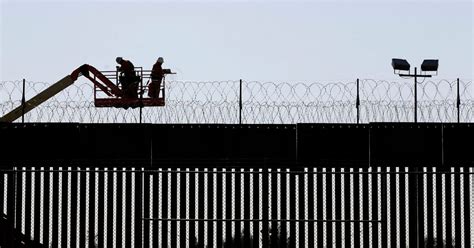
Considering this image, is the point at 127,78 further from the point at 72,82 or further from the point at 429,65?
the point at 429,65

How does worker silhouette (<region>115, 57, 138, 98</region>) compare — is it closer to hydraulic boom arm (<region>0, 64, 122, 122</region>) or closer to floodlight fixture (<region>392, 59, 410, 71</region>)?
hydraulic boom arm (<region>0, 64, 122, 122</region>)

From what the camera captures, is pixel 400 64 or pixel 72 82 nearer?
pixel 400 64

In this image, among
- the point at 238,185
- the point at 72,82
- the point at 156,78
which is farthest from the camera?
the point at 72,82

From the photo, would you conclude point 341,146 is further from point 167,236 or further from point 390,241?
point 167,236

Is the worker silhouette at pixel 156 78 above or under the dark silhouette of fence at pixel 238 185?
above

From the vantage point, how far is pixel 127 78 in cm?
2577

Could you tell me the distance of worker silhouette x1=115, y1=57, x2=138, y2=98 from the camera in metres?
25.5

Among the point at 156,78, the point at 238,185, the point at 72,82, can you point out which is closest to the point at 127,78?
the point at 156,78

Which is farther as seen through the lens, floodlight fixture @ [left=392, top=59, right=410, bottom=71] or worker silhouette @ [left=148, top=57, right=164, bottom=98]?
worker silhouette @ [left=148, top=57, right=164, bottom=98]

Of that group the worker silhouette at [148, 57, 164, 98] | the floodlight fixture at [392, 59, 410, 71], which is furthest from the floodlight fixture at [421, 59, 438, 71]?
the worker silhouette at [148, 57, 164, 98]

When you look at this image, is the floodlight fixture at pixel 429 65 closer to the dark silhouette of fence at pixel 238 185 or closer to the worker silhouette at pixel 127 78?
the dark silhouette of fence at pixel 238 185

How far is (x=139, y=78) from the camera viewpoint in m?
26.1

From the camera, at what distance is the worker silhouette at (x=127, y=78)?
25.5 metres

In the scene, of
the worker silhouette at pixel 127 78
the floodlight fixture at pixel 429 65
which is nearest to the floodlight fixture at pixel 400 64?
the floodlight fixture at pixel 429 65
